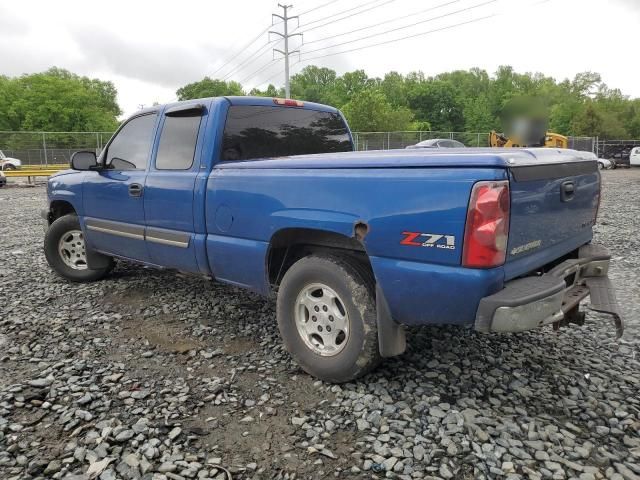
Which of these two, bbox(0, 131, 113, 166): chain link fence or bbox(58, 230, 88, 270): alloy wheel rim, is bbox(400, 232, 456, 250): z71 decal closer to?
bbox(58, 230, 88, 270): alloy wheel rim

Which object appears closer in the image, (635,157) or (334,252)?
(334,252)

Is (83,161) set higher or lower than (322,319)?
higher

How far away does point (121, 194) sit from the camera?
15.7 ft

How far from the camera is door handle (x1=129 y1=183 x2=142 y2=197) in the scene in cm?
452

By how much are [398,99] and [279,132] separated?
3573 inches

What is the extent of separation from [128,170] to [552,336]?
164 inches

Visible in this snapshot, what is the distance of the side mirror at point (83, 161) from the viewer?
5.02m

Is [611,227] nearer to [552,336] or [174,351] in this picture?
[552,336]

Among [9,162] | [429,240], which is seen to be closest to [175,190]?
[429,240]

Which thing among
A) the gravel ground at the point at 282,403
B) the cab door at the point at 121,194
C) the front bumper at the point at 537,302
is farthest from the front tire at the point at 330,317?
the cab door at the point at 121,194

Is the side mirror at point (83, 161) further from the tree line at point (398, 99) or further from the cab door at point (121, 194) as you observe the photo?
the tree line at point (398, 99)

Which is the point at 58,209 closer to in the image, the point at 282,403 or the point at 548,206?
the point at 282,403

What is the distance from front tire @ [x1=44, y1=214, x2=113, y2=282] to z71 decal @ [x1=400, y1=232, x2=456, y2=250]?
4.15m

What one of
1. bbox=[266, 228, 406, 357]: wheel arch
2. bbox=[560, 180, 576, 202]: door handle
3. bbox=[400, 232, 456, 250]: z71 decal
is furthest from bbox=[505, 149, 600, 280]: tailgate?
bbox=[266, 228, 406, 357]: wheel arch
